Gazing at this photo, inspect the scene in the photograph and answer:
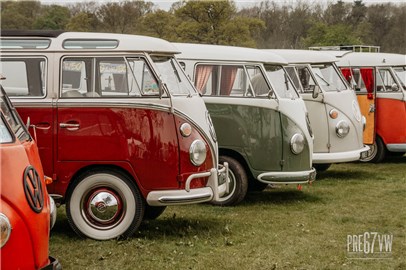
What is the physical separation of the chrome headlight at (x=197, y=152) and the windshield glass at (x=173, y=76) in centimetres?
71

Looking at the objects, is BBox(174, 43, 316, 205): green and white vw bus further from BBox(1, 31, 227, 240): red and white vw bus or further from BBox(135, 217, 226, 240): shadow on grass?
BBox(1, 31, 227, 240): red and white vw bus

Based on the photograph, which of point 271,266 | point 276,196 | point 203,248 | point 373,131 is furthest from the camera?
point 373,131

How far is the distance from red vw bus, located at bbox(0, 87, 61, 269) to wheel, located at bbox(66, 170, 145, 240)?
268cm

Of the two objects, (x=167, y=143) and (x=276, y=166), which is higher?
(x=167, y=143)

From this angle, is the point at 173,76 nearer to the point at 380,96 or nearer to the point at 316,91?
the point at 316,91

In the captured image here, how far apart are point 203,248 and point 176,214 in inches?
75.6

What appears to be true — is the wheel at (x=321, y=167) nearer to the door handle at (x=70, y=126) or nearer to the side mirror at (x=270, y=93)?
the side mirror at (x=270, y=93)

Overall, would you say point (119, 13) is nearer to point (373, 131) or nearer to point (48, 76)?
point (373, 131)

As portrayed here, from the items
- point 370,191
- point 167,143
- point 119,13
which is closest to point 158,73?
point 167,143

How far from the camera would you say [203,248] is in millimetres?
7410

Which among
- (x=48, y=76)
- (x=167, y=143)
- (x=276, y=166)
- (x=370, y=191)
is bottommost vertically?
(x=370, y=191)

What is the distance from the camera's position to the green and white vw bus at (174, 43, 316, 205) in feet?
32.6

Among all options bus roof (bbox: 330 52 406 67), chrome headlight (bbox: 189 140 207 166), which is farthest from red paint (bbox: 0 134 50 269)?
bus roof (bbox: 330 52 406 67)

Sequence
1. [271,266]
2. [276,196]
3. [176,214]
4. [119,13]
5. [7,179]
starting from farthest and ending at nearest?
[119,13]
[276,196]
[176,214]
[271,266]
[7,179]
